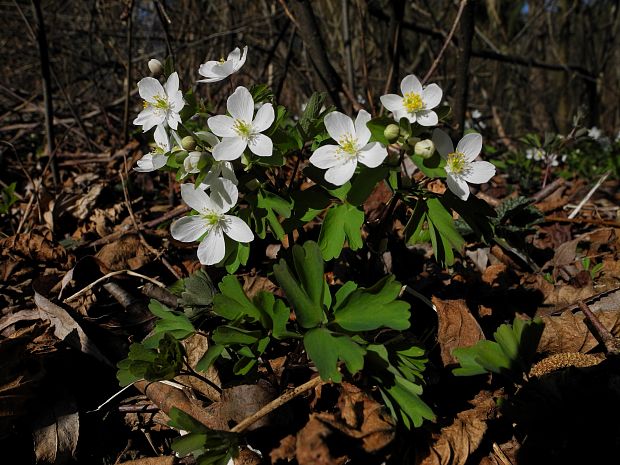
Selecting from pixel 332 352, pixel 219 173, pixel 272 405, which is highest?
pixel 219 173

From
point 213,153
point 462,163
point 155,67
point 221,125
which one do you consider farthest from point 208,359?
point 155,67

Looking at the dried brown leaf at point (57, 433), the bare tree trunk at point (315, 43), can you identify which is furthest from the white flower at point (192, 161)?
the bare tree trunk at point (315, 43)

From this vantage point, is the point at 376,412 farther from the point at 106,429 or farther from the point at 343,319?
the point at 106,429

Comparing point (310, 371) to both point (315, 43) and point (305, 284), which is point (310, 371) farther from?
point (315, 43)

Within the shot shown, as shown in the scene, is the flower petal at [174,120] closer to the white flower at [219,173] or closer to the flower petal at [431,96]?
the white flower at [219,173]

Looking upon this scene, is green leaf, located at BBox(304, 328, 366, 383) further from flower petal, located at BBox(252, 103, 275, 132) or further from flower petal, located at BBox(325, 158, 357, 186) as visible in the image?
flower petal, located at BBox(252, 103, 275, 132)
